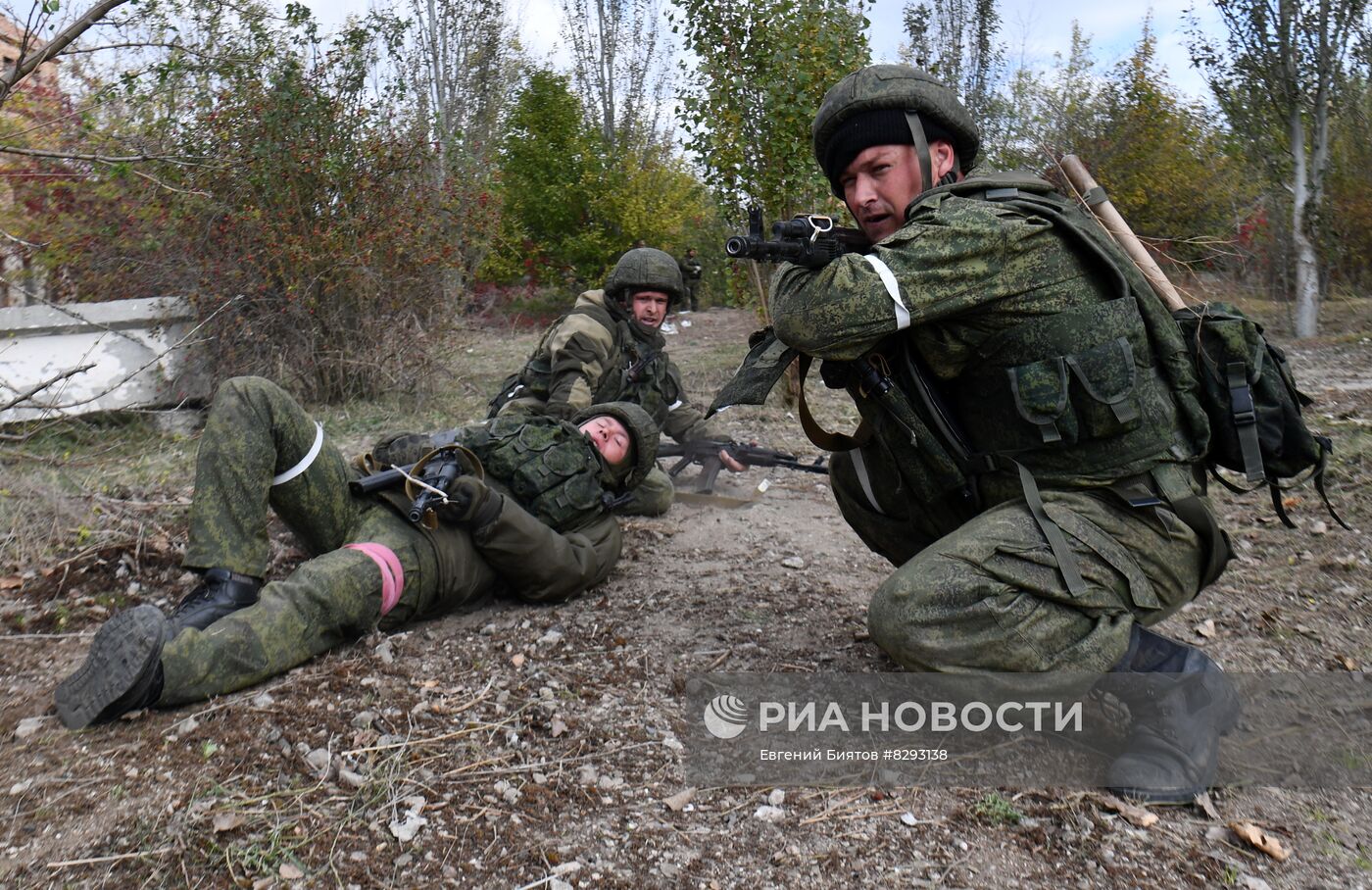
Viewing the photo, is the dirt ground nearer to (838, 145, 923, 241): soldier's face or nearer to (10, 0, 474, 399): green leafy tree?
(838, 145, 923, 241): soldier's face

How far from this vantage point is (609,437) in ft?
12.7

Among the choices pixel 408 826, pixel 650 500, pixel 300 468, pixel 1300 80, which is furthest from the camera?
pixel 1300 80

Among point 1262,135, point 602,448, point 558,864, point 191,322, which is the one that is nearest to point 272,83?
point 191,322

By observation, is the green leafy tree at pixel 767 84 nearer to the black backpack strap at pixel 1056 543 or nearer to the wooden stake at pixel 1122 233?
the wooden stake at pixel 1122 233

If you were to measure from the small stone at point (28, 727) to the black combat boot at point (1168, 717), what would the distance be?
2.54m

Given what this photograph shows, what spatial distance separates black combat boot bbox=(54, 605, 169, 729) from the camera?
2424 millimetres

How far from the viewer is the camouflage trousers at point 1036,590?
2352mm

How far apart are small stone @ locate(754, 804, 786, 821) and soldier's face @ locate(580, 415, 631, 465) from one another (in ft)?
5.95

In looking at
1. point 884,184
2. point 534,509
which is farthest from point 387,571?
point 884,184

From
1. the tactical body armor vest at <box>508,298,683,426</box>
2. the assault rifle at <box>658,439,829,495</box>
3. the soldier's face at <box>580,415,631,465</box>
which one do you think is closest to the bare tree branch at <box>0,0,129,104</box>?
the soldier's face at <box>580,415,631,465</box>

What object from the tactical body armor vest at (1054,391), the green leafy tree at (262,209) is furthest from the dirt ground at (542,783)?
the green leafy tree at (262,209)

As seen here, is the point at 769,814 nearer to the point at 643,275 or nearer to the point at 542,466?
the point at 542,466

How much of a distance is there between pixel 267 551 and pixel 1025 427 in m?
2.18

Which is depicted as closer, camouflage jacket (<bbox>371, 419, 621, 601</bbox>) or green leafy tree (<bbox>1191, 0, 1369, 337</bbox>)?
camouflage jacket (<bbox>371, 419, 621, 601</bbox>)
